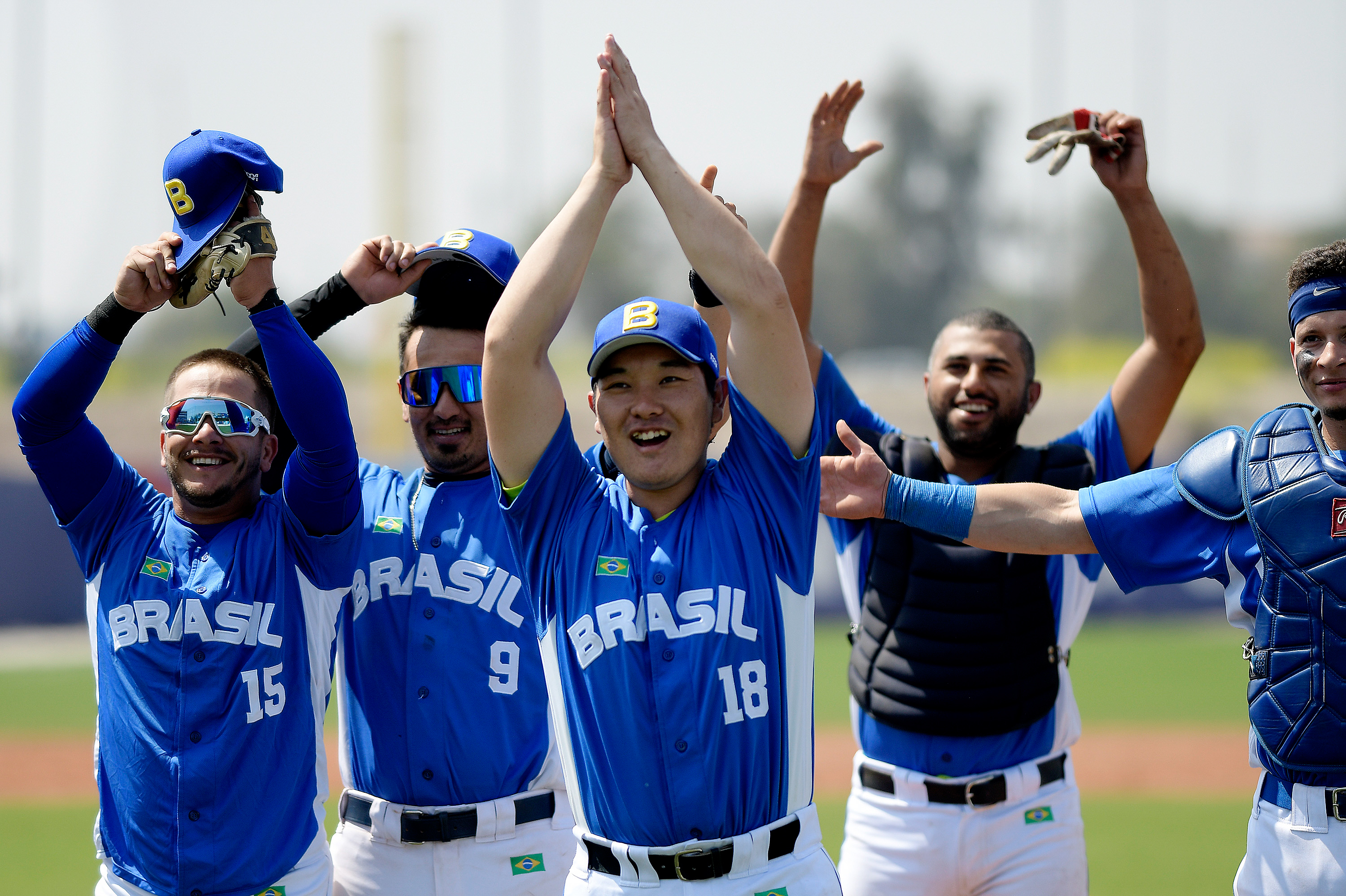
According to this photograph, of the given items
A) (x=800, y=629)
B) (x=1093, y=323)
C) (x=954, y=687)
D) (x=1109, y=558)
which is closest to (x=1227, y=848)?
(x=954, y=687)

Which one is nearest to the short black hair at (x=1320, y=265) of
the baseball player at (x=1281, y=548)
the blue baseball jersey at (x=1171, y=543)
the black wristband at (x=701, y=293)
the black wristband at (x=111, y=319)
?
the baseball player at (x=1281, y=548)

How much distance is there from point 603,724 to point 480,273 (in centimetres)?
165

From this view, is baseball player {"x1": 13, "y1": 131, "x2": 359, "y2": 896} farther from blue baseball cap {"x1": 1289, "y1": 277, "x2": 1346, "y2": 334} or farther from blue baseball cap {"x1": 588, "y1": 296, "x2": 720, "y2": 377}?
blue baseball cap {"x1": 1289, "y1": 277, "x2": 1346, "y2": 334}

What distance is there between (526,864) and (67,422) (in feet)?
6.03

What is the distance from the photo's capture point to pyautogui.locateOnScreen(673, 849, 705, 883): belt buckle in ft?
9.21

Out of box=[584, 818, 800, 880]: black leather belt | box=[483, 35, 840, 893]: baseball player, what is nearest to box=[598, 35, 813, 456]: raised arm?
box=[483, 35, 840, 893]: baseball player

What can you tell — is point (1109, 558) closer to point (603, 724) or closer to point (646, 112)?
point (603, 724)

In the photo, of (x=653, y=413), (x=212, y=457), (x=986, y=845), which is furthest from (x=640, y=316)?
(x=986, y=845)

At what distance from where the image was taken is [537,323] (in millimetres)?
2926

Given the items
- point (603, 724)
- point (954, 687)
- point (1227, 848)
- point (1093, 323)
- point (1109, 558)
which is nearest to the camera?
point (603, 724)

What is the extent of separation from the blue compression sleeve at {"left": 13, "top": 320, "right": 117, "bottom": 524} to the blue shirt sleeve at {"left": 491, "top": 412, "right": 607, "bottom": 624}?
126cm

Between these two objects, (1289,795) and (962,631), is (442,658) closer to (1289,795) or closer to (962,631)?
(962,631)

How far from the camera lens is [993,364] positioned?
4508mm

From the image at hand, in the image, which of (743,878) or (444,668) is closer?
(743,878)
